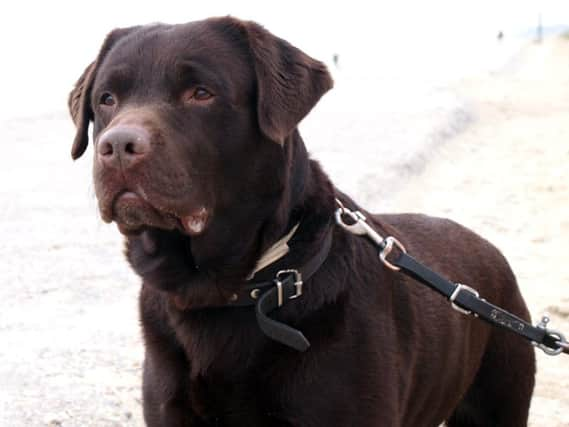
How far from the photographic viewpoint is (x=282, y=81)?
3.26m

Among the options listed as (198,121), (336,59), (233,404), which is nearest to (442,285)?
(233,404)

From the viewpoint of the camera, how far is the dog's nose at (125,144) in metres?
2.84

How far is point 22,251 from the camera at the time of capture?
8.34 m

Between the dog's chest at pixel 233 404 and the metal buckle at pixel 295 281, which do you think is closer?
the dog's chest at pixel 233 404

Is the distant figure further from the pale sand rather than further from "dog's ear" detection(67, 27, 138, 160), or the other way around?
"dog's ear" detection(67, 27, 138, 160)

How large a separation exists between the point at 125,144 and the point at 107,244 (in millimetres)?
5780

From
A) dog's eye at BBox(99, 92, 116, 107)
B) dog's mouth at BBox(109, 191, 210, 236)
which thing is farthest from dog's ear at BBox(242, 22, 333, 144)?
dog's eye at BBox(99, 92, 116, 107)

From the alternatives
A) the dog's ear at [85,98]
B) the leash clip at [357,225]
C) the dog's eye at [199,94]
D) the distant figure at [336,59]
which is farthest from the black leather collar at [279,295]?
the distant figure at [336,59]

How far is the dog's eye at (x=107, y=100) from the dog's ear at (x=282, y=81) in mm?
516

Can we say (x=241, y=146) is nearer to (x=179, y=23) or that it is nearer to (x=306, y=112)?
(x=306, y=112)

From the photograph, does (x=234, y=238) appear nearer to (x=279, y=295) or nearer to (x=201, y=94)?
(x=279, y=295)

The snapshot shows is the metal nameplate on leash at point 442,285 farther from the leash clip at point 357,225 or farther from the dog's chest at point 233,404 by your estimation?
the dog's chest at point 233,404

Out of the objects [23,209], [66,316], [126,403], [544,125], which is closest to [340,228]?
[126,403]

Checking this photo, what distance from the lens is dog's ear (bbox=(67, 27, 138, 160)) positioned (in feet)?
11.6
